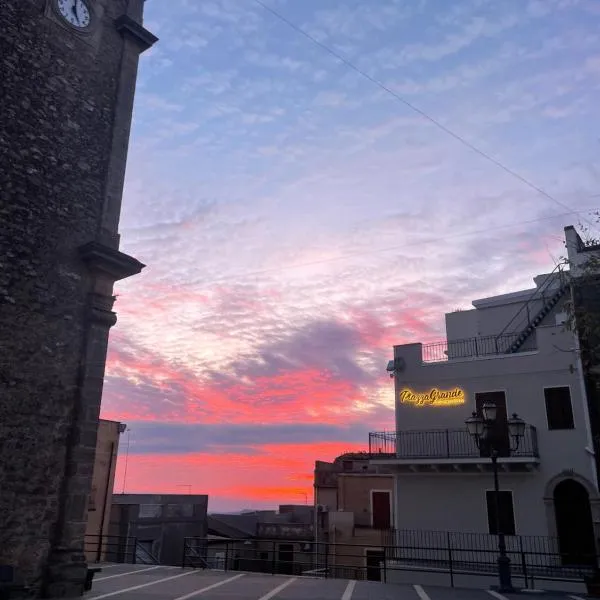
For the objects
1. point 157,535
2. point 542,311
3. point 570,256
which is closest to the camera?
point 570,256

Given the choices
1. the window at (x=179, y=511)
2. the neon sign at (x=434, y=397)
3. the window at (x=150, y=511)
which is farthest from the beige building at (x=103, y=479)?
the neon sign at (x=434, y=397)

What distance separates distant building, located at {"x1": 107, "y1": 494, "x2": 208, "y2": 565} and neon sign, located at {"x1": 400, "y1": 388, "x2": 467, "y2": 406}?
12.9 metres

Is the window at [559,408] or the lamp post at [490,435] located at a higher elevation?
the window at [559,408]

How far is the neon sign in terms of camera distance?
75.4 ft

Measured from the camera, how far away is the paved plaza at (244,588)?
12.7 metres

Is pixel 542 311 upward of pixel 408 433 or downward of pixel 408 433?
upward

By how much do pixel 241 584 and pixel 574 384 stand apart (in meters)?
13.5

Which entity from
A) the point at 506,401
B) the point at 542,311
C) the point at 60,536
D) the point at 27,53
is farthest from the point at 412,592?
the point at 27,53

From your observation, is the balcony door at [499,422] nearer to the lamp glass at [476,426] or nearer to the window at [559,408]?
the window at [559,408]

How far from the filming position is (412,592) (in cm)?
1418

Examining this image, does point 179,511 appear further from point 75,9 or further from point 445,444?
point 75,9

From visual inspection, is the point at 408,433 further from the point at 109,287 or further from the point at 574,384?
the point at 109,287

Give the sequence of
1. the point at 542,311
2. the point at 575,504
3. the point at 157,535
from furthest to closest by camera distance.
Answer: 1. the point at 157,535
2. the point at 542,311
3. the point at 575,504

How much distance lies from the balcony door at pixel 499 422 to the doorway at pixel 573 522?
86.7 inches
